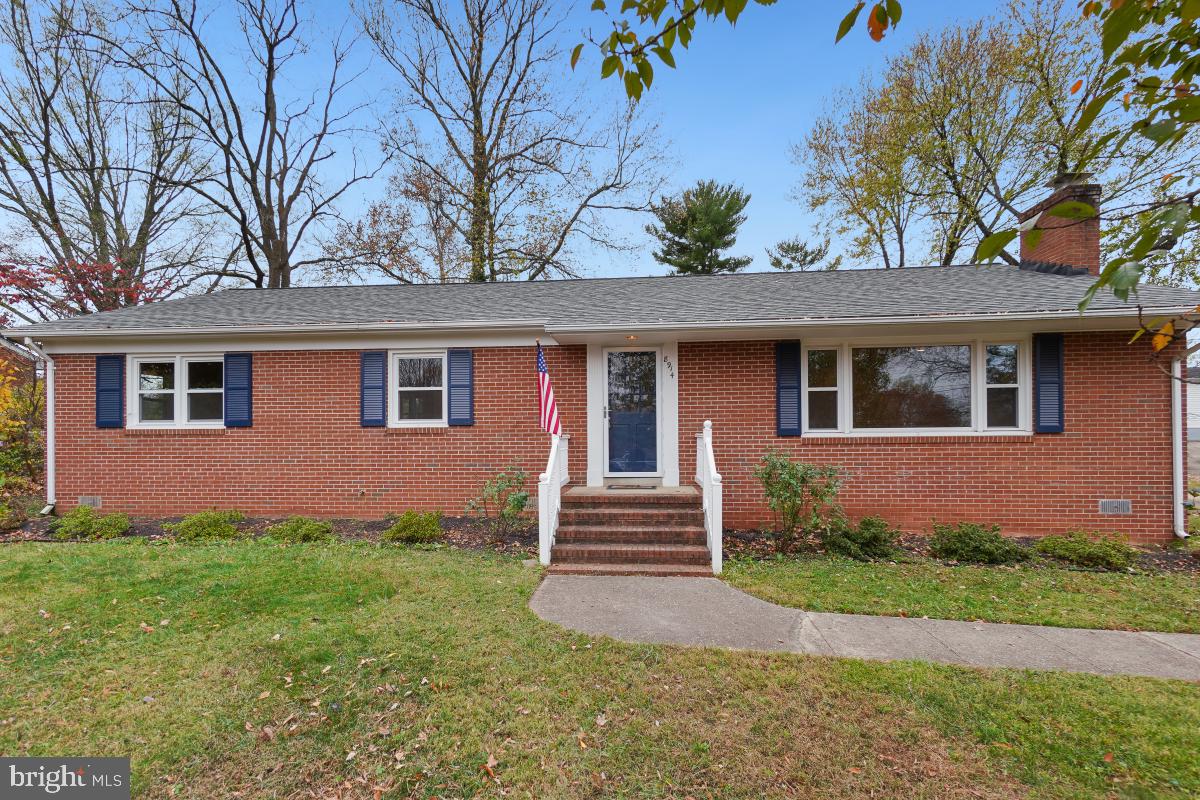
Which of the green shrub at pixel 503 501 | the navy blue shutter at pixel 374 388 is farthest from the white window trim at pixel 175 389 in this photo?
the green shrub at pixel 503 501

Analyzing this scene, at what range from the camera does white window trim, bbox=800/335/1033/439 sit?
7.25 m

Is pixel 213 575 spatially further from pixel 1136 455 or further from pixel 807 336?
pixel 1136 455

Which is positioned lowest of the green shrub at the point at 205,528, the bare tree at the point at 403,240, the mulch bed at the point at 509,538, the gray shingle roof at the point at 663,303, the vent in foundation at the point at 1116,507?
the mulch bed at the point at 509,538

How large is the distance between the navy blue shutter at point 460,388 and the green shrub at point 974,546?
22.0 feet

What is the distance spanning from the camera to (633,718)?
10.4ft

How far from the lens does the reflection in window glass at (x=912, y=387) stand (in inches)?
292

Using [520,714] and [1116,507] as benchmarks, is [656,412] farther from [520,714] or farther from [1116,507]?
[1116,507]

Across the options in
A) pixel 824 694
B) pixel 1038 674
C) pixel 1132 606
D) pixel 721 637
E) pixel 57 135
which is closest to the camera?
pixel 824 694

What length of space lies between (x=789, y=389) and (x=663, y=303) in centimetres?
238

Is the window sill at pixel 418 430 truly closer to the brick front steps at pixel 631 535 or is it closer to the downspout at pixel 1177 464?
the brick front steps at pixel 631 535

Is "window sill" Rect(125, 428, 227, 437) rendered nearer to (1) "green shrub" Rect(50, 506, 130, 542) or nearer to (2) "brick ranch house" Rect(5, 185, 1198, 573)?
(2) "brick ranch house" Rect(5, 185, 1198, 573)

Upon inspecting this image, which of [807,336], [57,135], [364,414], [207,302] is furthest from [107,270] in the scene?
[807,336]

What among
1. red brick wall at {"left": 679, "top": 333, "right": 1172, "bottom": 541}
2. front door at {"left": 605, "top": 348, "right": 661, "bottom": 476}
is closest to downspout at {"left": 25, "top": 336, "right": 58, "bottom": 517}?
front door at {"left": 605, "top": 348, "right": 661, "bottom": 476}

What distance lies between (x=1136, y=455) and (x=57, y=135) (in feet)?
93.4
